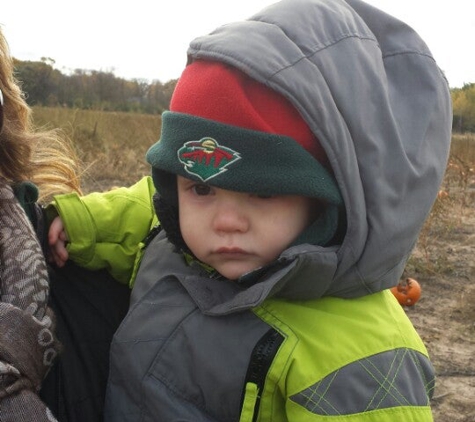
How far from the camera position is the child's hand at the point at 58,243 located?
5.37 ft

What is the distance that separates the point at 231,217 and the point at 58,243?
0.53 m

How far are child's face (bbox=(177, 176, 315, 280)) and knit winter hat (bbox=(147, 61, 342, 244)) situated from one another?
0.05 metres

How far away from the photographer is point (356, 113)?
1.24m

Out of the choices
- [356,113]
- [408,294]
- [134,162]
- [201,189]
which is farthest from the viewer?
[134,162]

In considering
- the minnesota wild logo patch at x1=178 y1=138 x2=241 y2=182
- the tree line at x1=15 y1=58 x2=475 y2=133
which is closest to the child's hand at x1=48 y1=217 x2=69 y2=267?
the minnesota wild logo patch at x1=178 y1=138 x2=241 y2=182

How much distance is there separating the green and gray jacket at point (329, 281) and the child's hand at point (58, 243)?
330 mm

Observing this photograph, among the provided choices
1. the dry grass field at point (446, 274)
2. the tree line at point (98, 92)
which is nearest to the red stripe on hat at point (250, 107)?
the dry grass field at point (446, 274)

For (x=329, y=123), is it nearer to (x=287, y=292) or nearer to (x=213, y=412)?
(x=287, y=292)

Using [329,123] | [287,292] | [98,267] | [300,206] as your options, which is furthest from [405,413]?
[98,267]

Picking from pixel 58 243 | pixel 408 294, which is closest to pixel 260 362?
pixel 58 243

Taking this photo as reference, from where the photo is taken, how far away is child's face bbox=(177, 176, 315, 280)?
1.32 metres

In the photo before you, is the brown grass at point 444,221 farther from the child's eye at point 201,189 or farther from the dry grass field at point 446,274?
the child's eye at point 201,189

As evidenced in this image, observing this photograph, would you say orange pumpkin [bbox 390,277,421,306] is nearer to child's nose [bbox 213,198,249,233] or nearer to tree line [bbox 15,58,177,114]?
child's nose [bbox 213,198,249,233]

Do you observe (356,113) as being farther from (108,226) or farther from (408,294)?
(408,294)
